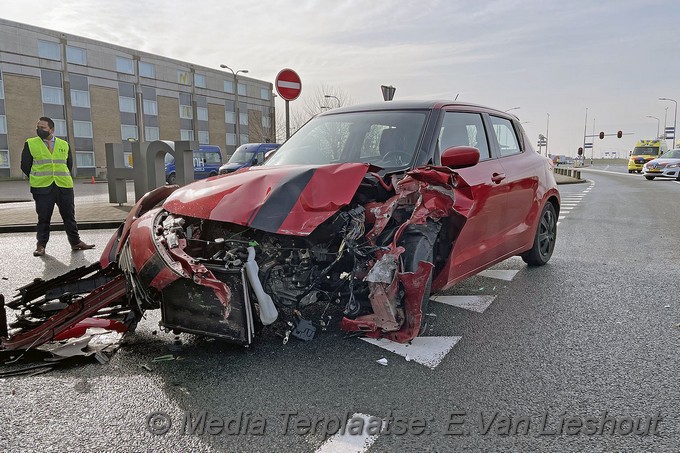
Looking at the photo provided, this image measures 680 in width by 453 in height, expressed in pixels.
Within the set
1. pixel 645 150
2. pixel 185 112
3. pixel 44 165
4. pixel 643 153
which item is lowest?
pixel 44 165

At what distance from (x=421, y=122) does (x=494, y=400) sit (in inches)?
93.3

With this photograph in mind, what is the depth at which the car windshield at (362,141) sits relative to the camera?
414cm

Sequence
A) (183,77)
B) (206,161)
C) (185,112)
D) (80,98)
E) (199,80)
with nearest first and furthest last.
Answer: (206,161), (80,98), (183,77), (185,112), (199,80)

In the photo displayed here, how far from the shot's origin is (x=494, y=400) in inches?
107

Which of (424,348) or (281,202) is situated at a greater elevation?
(281,202)

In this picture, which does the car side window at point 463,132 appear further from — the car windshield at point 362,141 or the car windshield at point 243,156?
the car windshield at point 243,156

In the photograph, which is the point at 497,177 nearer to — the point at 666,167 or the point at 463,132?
the point at 463,132

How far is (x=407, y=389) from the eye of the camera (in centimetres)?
285

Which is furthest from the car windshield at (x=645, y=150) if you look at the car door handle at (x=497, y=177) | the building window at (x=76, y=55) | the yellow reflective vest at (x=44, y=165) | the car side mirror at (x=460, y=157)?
the building window at (x=76, y=55)

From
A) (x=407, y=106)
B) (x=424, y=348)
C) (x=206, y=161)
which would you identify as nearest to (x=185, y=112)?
(x=206, y=161)

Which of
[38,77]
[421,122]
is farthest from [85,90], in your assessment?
[421,122]

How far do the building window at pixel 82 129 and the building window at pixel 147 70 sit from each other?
824cm

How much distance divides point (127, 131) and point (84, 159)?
5880 millimetres

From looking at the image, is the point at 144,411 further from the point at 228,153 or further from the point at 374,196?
the point at 228,153
